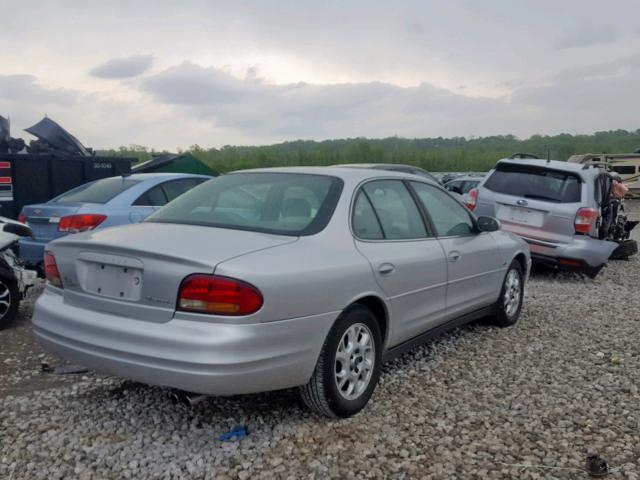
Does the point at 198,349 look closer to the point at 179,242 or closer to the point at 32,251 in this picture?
the point at 179,242

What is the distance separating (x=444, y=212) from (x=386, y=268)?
1367 mm

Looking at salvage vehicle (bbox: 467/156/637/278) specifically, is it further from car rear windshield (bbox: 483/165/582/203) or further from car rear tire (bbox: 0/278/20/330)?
car rear tire (bbox: 0/278/20/330)

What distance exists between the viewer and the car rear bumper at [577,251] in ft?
26.8

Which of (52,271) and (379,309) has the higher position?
(52,271)

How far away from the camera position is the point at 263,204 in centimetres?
397

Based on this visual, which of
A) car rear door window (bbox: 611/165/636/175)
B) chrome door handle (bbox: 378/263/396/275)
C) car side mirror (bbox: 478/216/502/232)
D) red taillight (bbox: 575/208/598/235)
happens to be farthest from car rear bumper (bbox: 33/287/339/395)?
car rear door window (bbox: 611/165/636/175)

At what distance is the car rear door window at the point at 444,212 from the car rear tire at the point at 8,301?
3.90m

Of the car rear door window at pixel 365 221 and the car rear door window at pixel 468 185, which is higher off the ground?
the car rear door window at pixel 365 221

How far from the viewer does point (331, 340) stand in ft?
11.4

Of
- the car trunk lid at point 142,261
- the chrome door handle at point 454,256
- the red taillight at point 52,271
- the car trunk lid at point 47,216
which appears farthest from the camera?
the car trunk lid at point 47,216

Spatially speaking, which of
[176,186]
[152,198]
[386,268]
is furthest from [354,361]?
[176,186]

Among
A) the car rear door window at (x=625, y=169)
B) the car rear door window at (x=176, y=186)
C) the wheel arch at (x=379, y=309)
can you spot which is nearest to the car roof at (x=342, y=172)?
the wheel arch at (x=379, y=309)

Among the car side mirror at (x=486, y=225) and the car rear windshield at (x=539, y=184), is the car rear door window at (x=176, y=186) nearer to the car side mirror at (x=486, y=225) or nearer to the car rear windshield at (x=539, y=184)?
the car side mirror at (x=486, y=225)

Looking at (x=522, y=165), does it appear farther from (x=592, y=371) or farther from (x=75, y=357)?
(x=75, y=357)
